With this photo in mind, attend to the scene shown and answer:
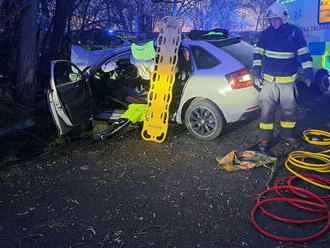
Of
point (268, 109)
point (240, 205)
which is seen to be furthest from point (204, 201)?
point (268, 109)

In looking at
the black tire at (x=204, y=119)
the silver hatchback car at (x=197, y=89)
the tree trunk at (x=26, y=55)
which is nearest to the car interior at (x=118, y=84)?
the silver hatchback car at (x=197, y=89)

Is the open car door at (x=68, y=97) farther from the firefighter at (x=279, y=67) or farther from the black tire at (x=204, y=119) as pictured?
the firefighter at (x=279, y=67)

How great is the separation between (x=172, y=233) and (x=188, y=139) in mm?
2508

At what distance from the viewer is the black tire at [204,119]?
4.69 metres

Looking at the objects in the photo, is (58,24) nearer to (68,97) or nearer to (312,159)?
(68,97)

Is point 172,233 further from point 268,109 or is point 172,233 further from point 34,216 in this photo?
point 268,109

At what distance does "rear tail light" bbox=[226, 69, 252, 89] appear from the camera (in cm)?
445

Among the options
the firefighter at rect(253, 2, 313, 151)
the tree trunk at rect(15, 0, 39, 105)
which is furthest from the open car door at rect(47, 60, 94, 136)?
the firefighter at rect(253, 2, 313, 151)

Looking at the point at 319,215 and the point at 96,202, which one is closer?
the point at 319,215

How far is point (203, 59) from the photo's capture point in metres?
4.78

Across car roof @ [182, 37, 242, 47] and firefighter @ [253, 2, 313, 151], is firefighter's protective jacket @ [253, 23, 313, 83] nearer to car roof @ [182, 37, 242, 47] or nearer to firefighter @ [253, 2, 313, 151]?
firefighter @ [253, 2, 313, 151]

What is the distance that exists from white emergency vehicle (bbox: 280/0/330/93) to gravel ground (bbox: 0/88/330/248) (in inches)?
151

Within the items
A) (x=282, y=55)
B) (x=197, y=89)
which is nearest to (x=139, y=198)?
(x=197, y=89)

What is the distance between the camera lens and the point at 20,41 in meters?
6.04
